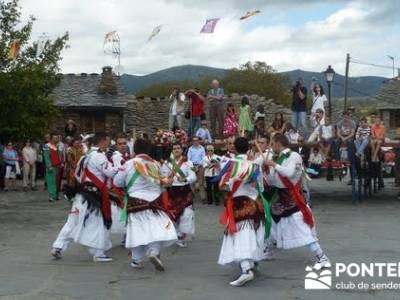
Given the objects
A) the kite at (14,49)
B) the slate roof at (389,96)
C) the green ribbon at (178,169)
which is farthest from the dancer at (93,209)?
the slate roof at (389,96)

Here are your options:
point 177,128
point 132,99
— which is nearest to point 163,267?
point 177,128

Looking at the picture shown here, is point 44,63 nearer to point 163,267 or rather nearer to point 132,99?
point 132,99

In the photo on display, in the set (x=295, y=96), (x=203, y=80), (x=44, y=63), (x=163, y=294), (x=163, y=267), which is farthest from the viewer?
(x=203, y=80)

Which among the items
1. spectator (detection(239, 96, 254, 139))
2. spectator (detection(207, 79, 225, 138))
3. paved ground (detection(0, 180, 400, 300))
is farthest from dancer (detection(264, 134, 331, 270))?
spectator (detection(207, 79, 225, 138))

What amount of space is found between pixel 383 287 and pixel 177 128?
46.6 ft

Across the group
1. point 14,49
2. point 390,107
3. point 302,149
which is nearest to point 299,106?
point 302,149

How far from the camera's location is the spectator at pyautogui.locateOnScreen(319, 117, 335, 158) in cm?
1686

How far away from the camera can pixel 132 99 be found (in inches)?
1388

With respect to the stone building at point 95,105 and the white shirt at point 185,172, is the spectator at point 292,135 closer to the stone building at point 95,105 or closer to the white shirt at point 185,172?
the white shirt at point 185,172

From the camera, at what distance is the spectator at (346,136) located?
1652cm

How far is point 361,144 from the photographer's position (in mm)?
16531

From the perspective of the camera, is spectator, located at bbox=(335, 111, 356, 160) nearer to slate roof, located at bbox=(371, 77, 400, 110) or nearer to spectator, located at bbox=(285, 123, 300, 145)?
spectator, located at bbox=(285, 123, 300, 145)

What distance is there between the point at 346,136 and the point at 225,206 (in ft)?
29.9

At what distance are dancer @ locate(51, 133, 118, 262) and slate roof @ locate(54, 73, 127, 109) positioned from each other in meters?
23.5
